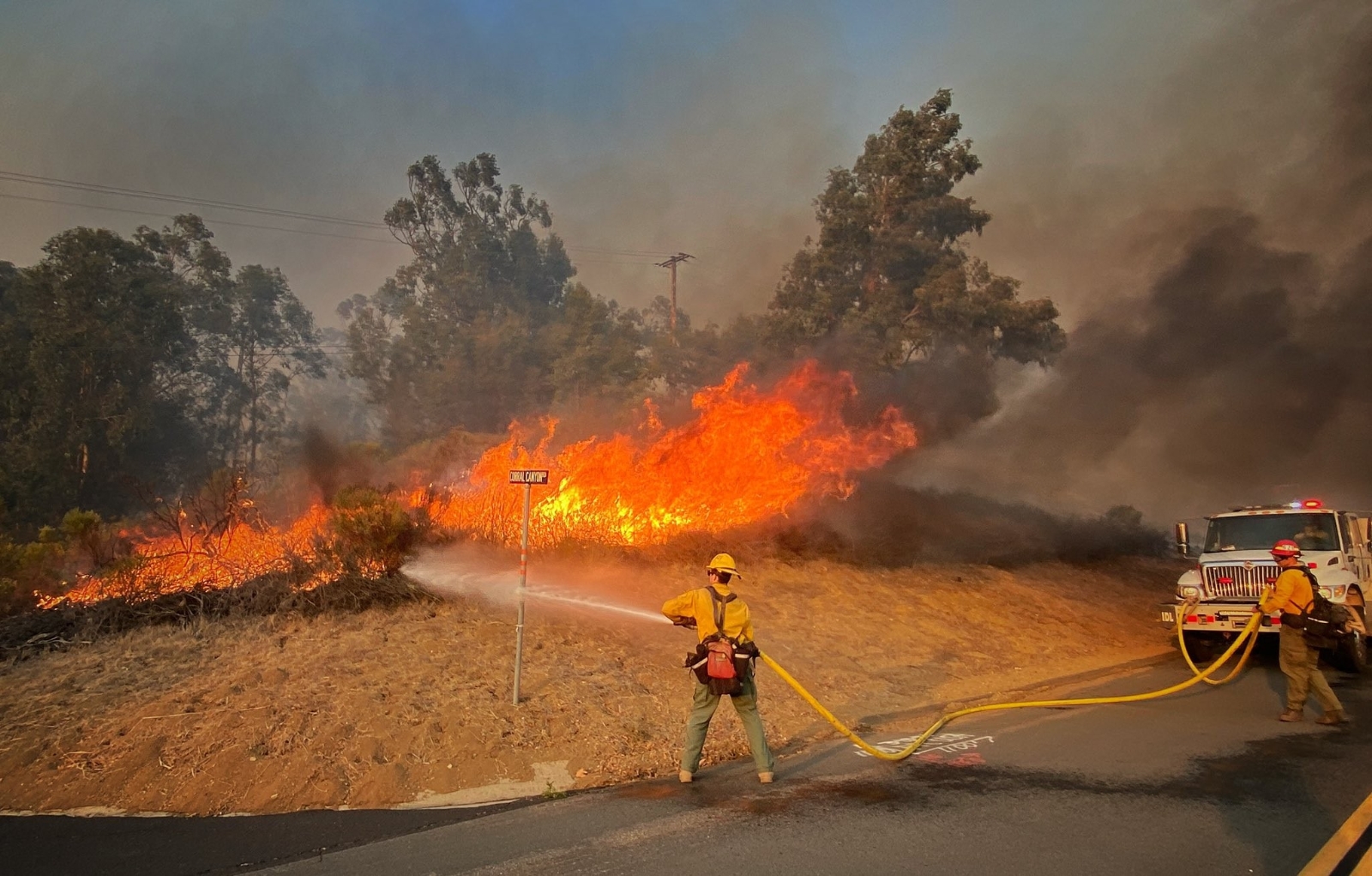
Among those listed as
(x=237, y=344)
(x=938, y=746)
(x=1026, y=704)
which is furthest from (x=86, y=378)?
(x=1026, y=704)

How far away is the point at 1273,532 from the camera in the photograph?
13.9 m

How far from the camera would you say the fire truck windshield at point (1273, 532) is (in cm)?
1362

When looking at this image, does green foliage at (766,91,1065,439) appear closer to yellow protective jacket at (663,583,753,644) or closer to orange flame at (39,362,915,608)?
orange flame at (39,362,915,608)

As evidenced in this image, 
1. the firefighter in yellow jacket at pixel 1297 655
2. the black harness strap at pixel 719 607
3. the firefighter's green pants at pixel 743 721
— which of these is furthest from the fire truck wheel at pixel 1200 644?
the black harness strap at pixel 719 607

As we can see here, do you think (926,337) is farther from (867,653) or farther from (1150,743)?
(1150,743)

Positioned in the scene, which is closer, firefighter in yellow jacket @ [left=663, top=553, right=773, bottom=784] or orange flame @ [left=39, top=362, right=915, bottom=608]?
firefighter in yellow jacket @ [left=663, top=553, right=773, bottom=784]

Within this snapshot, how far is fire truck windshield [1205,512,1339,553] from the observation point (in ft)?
44.7

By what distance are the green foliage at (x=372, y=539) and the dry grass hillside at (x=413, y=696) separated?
4.02 feet

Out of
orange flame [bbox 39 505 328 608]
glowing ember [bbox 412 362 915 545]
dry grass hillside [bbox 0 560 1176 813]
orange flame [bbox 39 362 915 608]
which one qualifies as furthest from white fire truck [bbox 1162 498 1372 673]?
orange flame [bbox 39 505 328 608]

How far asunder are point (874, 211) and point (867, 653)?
2409cm

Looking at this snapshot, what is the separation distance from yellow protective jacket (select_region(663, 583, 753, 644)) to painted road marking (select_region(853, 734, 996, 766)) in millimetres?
2246

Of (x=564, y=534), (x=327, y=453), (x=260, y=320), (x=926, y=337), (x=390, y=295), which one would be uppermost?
(x=390, y=295)

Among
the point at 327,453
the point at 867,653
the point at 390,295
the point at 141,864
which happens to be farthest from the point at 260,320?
the point at 141,864

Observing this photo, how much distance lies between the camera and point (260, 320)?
1790 inches
